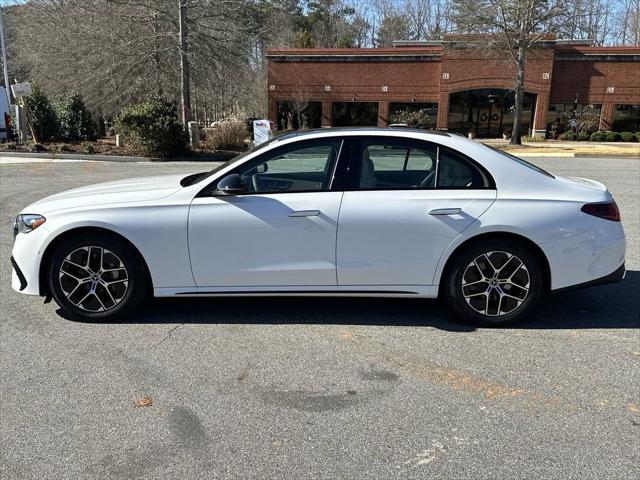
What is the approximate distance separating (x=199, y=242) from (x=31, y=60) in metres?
29.5

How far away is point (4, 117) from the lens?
69.3 ft

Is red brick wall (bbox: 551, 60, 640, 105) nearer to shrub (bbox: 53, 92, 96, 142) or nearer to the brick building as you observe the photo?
the brick building

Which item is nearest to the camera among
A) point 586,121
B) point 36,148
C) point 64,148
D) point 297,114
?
point 36,148

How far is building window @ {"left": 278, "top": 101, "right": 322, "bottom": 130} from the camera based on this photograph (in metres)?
38.3

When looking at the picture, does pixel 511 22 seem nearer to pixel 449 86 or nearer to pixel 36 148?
pixel 449 86

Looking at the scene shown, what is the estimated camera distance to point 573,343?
410cm

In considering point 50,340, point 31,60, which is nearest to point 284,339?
point 50,340

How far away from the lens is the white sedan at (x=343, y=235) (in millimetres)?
4191

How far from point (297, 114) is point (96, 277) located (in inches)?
1385

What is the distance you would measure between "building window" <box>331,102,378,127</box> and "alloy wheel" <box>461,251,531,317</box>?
35054 millimetres

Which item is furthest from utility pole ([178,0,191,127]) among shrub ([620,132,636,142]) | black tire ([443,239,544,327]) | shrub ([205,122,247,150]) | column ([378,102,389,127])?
shrub ([620,132,636,142])

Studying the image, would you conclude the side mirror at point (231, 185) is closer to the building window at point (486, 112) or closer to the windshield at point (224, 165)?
the windshield at point (224, 165)

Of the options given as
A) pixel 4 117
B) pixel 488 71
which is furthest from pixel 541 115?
pixel 4 117

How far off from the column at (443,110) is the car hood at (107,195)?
113ft
